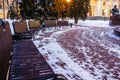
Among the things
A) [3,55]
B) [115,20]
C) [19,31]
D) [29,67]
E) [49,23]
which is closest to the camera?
[3,55]

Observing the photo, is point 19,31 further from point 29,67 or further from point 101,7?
point 101,7

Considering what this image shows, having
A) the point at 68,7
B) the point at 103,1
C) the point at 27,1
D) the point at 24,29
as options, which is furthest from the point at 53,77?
the point at 103,1

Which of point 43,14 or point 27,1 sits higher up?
point 27,1

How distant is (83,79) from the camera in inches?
200

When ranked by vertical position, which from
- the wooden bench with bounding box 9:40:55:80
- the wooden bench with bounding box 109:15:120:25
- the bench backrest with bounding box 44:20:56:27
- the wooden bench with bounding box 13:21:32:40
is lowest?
the wooden bench with bounding box 109:15:120:25

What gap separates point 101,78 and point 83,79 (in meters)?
0.48

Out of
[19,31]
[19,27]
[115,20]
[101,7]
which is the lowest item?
[115,20]

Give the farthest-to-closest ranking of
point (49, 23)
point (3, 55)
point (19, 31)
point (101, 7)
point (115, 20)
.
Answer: point (101, 7)
point (115, 20)
point (49, 23)
point (19, 31)
point (3, 55)

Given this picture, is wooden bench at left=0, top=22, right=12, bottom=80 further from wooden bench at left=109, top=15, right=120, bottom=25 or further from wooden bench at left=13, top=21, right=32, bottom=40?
wooden bench at left=109, top=15, right=120, bottom=25

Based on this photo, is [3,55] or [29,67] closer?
[3,55]

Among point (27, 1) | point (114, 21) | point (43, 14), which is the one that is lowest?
point (114, 21)

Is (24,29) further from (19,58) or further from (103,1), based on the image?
(103,1)

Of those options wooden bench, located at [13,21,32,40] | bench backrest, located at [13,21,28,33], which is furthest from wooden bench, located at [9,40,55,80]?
bench backrest, located at [13,21,28,33]

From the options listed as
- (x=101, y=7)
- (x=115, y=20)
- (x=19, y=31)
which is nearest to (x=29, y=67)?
(x=19, y=31)
